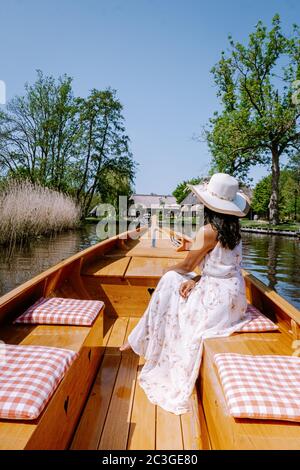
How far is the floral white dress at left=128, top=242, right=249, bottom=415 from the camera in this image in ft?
7.21

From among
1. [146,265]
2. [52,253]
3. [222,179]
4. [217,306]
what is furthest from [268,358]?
[52,253]

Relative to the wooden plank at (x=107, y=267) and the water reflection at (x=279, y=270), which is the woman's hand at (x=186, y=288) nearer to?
the wooden plank at (x=107, y=267)

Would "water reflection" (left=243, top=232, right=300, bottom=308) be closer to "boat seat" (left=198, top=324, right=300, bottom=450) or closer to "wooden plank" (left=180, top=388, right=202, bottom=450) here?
"boat seat" (left=198, top=324, right=300, bottom=450)

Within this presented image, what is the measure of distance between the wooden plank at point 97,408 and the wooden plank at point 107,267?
3.73 feet

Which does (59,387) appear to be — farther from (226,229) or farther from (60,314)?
(226,229)

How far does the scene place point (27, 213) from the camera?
488 inches

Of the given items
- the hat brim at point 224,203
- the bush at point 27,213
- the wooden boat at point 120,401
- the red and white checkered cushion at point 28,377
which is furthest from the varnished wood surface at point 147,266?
the bush at point 27,213

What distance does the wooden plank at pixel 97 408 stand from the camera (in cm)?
184

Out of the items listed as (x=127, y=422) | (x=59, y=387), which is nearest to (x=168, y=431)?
(x=127, y=422)

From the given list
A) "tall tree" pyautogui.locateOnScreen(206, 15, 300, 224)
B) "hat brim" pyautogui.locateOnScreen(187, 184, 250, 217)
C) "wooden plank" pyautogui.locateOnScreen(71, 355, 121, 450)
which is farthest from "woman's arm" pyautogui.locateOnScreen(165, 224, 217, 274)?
"tall tree" pyautogui.locateOnScreen(206, 15, 300, 224)

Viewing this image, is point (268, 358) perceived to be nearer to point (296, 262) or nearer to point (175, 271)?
point (175, 271)

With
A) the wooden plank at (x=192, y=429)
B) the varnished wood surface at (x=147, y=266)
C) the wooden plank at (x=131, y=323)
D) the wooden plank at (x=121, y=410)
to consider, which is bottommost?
the wooden plank at (x=192, y=429)

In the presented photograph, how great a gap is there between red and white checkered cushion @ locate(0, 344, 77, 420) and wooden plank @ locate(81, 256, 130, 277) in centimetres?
205

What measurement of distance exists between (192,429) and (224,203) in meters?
1.27
